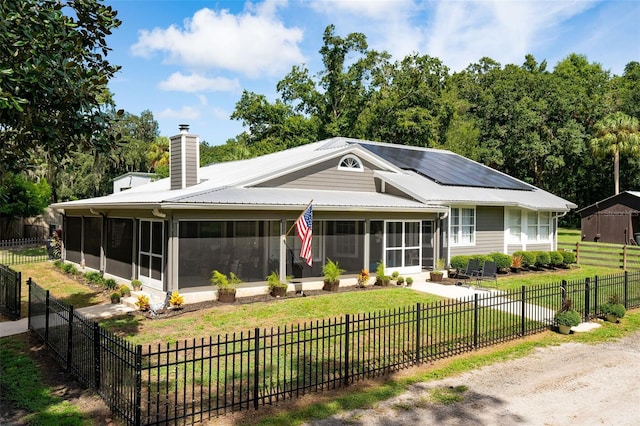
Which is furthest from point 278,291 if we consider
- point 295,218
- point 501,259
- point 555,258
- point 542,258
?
point 555,258

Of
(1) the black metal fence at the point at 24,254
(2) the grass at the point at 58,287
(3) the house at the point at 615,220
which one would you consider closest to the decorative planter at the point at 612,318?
(2) the grass at the point at 58,287

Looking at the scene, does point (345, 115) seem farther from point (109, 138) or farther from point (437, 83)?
point (109, 138)

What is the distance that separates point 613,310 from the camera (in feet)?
42.9

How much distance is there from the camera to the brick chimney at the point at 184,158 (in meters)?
17.4

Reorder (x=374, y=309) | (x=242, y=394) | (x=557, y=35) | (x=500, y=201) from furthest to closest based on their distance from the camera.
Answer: (x=500, y=201) < (x=557, y=35) < (x=374, y=309) < (x=242, y=394)

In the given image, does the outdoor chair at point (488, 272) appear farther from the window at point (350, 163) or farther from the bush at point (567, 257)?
the bush at point (567, 257)

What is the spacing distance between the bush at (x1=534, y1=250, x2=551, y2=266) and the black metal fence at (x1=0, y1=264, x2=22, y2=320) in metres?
21.5

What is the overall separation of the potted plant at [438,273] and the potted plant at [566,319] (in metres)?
7.59

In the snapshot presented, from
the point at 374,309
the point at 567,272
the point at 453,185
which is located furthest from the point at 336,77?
the point at 374,309

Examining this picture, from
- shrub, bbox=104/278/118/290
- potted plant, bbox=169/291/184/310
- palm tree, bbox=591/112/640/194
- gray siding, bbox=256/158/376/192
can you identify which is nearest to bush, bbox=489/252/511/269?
gray siding, bbox=256/158/376/192

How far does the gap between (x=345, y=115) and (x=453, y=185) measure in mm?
24959

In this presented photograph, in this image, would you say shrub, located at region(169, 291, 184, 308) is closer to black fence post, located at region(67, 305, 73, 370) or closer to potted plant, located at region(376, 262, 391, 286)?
black fence post, located at region(67, 305, 73, 370)

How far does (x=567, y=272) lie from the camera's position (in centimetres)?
2312

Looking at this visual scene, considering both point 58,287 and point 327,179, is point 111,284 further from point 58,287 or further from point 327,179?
point 327,179
